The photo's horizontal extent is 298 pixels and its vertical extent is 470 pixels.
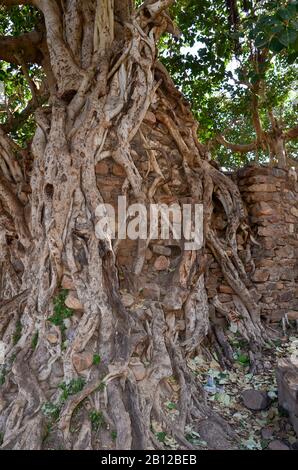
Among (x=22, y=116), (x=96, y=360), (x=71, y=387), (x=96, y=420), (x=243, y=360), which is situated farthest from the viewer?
(x=22, y=116)

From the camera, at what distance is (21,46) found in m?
3.91

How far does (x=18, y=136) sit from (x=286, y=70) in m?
4.20

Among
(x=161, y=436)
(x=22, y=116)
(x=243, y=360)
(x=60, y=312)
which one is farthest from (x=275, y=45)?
(x=22, y=116)

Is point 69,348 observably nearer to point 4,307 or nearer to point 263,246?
point 4,307

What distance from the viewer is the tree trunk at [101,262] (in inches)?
84.7

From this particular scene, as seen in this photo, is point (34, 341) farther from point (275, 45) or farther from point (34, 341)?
point (275, 45)

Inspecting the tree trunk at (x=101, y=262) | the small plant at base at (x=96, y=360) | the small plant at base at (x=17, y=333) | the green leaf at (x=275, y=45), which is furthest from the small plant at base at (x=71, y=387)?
the green leaf at (x=275, y=45)

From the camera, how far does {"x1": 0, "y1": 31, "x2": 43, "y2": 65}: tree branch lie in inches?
152

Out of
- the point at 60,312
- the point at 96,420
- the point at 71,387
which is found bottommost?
the point at 96,420

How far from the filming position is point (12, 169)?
3348 millimetres

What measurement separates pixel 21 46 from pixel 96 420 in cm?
370
